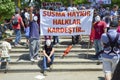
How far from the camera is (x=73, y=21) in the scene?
11.2 meters

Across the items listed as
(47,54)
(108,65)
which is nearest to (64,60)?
(47,54)

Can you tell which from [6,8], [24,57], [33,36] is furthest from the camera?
[6,8]

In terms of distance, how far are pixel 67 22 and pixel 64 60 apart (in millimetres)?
1383

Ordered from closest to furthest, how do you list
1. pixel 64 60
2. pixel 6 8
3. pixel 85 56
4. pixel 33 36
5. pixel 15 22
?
pixel 33 36, pixel 64 60, pixel 85 56, pixel 15 22, pixel 6 8

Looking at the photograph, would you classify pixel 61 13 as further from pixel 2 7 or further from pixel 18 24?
pixel 2 7

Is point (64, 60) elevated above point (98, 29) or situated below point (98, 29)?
below

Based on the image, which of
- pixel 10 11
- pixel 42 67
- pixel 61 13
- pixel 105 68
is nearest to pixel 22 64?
pixel 42 67

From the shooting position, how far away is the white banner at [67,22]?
36.3 ft

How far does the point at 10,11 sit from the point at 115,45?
11369 mm

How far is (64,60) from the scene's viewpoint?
36.6ft

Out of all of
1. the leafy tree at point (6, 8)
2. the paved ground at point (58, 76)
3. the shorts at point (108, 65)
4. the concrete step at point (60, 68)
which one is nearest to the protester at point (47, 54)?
the paved ground at point (58, 76)

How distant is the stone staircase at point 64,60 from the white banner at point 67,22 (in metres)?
0.97

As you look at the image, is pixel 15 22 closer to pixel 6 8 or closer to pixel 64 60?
pixel 64 60

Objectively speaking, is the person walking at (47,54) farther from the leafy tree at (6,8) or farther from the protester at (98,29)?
the leafy tree at (6,8)
